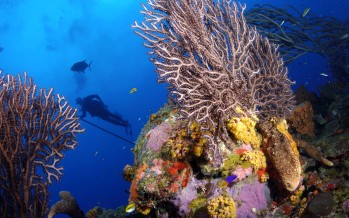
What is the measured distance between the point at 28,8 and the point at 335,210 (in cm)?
7727

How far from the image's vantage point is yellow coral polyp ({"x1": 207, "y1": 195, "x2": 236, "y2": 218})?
338 centimetres

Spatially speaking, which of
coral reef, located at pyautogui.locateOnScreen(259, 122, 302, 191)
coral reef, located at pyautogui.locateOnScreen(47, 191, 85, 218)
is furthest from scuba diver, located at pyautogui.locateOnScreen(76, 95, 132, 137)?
coral reef, located at pyautogui.locateOnScreen(259, 122, 302, 191)

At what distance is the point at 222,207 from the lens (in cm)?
341

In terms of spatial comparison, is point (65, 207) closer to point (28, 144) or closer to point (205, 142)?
point (28, 144)

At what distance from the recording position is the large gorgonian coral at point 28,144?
5406 millimetres

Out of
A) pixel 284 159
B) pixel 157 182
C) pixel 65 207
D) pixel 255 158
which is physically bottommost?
pixel 284 159

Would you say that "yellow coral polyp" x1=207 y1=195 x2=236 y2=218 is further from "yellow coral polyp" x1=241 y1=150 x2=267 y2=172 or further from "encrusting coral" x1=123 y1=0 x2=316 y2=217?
"yellow coral polyp" x1=241 y1=150 x2=267 y2=172

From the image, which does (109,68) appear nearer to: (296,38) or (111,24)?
(111,24)

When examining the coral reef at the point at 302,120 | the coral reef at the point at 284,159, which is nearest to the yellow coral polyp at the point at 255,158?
the coral reef at the point at 284,159

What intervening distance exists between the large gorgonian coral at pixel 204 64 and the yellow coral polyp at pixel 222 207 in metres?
0.91

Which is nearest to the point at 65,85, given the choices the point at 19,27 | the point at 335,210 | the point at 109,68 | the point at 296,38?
the point at 109,68

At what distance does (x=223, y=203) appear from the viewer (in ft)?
11.3

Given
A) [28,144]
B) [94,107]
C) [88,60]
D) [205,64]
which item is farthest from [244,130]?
[88,60]

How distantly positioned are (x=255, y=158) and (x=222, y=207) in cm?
89
